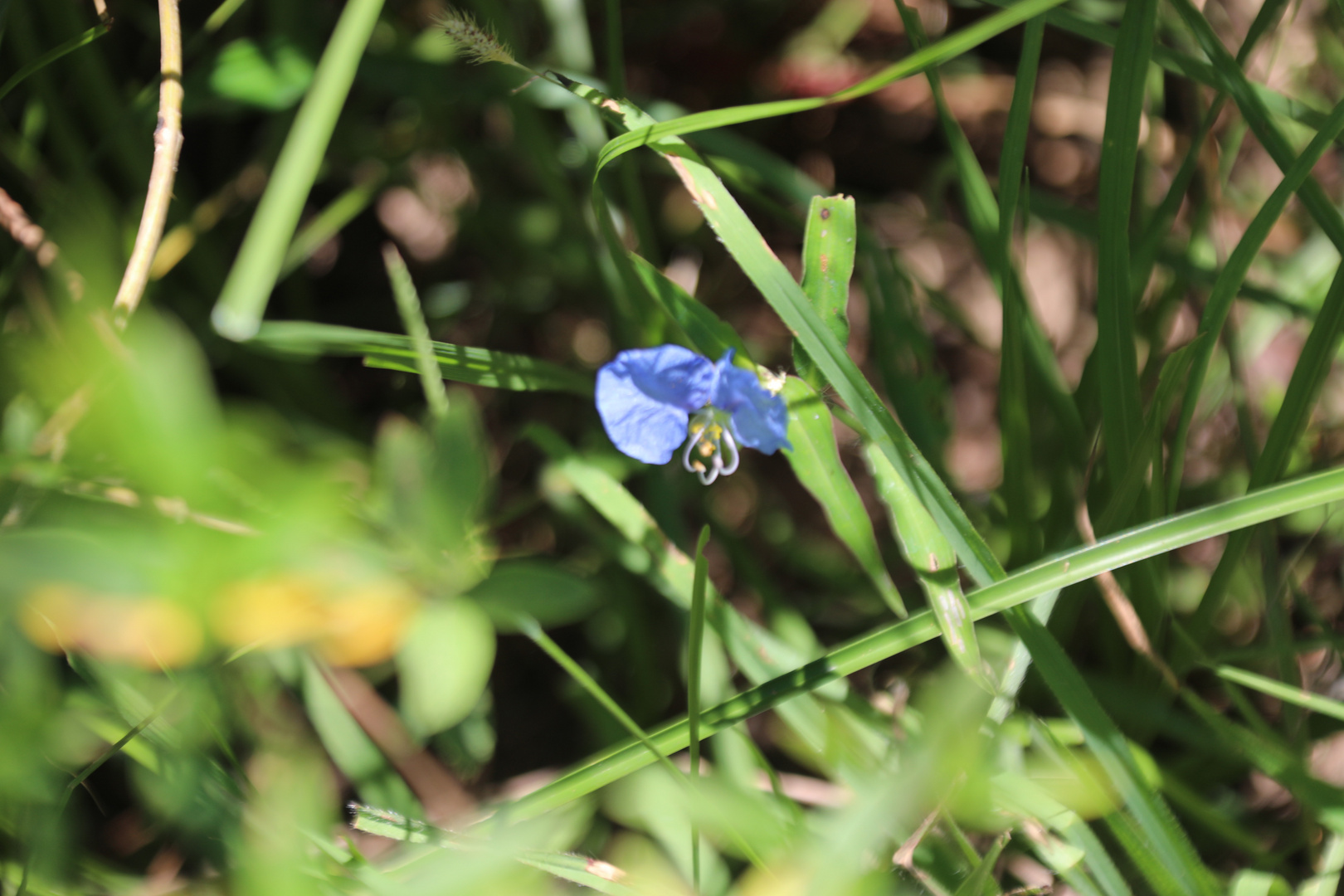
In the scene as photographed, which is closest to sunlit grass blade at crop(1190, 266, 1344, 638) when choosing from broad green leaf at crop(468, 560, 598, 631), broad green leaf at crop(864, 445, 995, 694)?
broad green leaf at crop(864, 445, 995, 694)

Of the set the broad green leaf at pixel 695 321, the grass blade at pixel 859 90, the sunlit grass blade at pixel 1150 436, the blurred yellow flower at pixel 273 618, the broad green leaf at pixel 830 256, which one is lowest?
Answer: the blurred yellow flower at pixel 273 618

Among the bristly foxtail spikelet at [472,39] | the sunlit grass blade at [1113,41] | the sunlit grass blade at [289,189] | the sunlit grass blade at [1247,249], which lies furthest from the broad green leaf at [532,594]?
the sunlit grass blade at [1113,41]

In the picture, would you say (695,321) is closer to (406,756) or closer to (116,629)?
(116,629)

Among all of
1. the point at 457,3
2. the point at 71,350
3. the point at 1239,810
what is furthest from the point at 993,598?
the point at 457,3

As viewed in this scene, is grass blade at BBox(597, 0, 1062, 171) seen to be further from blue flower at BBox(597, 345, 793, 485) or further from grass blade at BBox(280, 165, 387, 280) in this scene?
grass blade at BBox(280, 165, 387, 280)

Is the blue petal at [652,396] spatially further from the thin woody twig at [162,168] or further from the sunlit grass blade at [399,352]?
the thin woody twig at [162,168]
